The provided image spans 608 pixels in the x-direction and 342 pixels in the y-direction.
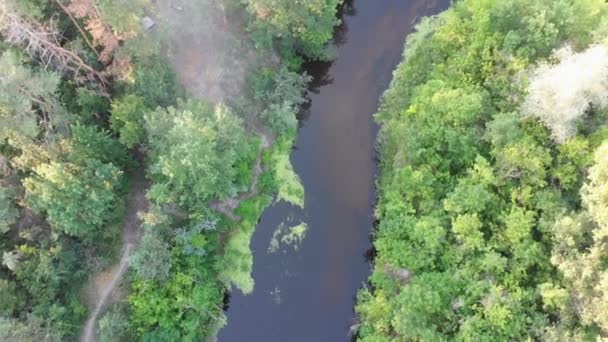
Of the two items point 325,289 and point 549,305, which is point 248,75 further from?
point 549,305

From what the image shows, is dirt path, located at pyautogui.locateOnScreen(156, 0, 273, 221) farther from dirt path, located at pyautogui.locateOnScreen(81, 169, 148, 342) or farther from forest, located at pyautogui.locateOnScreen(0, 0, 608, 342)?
dirt path, located at pyautogui.locateOnScreen(81, 169, 148, 342)

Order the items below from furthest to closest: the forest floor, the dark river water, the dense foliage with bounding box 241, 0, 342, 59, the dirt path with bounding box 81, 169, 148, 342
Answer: the forest floor → the dark river water → the dense foliage with bounding box 241, 0, 342, 59 → the dirt path with bounding box 81, 169, 148, 342

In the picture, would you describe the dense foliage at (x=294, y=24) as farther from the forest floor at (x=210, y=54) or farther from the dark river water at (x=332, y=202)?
the dark river water at (x=332, y=202)

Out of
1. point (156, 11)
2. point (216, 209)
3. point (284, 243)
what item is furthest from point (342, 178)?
point (156, 11)

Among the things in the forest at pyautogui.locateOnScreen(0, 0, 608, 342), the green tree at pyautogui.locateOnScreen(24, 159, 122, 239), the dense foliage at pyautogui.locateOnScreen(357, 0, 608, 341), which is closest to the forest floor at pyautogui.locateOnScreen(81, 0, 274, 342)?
the forest at pyautogui.locateOnScreen(0, 0, 608, 342)

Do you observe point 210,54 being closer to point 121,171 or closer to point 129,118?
point 129,118

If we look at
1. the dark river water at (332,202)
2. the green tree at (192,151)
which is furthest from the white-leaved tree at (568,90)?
the green tree at (192,151)

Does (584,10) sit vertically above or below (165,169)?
above
